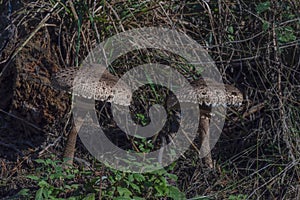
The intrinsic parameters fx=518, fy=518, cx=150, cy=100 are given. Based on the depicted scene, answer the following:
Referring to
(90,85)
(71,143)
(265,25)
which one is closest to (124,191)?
(90,85)

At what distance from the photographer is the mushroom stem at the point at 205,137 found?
3.45 meters

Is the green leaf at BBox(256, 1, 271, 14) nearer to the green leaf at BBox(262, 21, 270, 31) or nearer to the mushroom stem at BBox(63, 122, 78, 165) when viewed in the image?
the green leaf at BBox(262, 21, 270, 31)


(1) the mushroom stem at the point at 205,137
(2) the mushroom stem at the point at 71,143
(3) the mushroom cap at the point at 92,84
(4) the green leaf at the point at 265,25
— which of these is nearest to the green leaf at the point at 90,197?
(3) the mushroom cap at the point at 92,84

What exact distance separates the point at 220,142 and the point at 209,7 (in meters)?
1.01

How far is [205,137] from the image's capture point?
11.5 ft

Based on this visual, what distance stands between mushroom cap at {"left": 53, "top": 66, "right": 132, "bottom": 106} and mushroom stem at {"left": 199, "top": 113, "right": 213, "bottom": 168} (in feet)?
1.95

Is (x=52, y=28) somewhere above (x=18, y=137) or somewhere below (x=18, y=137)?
above

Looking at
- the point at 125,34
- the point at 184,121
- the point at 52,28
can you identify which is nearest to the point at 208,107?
the point at 184,121

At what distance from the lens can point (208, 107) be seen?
3305 millimetres

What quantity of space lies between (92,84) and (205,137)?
94cm

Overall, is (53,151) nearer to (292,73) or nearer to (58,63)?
(58,63)

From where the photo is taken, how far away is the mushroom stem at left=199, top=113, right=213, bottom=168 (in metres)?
3.45

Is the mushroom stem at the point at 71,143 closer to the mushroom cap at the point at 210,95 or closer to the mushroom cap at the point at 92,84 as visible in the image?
the mushroom cap at the point at 92,84

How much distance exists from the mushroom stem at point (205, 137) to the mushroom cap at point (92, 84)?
595mm
